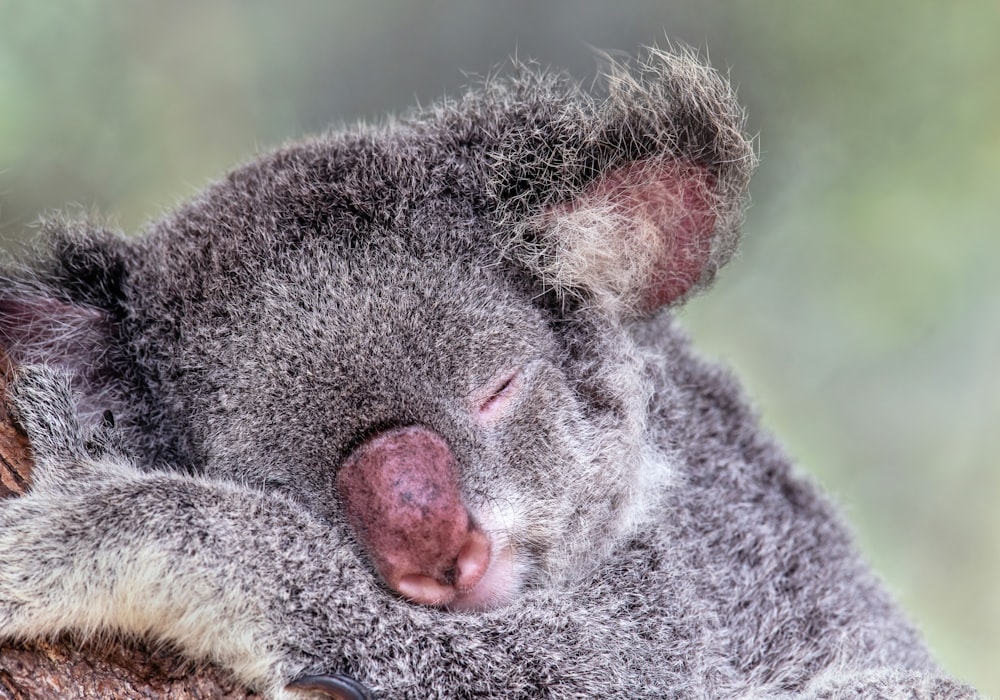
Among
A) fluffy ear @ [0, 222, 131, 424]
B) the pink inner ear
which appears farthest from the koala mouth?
fluffy ear @ [0, 222, 131, 424]

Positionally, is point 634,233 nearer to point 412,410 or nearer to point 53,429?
point 412,410

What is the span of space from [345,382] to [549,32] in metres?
3.60

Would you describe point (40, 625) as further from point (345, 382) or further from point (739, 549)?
point (739, 549)

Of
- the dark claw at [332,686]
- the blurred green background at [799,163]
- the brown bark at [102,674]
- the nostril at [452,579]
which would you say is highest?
the blurred green background at [799,163]

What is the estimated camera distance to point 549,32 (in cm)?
529

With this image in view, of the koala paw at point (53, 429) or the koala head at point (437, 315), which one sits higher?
the koala head at point (437, 315)

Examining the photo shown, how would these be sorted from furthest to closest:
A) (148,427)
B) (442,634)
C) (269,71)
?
(269,71) → (148,427) → (442,634)

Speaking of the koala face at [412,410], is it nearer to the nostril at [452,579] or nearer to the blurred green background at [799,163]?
the nostril at [452,579]

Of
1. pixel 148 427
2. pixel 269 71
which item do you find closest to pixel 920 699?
pixel 148 427

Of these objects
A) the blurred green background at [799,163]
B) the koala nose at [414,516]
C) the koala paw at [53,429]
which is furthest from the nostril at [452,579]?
the blurred green background at [799,163]

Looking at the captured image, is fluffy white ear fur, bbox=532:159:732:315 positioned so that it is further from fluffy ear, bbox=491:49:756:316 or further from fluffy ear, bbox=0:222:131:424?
fluffy ear, bbox=0:222:131:424

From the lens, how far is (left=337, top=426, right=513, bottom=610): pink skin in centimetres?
202

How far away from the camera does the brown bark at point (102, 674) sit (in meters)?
1.71

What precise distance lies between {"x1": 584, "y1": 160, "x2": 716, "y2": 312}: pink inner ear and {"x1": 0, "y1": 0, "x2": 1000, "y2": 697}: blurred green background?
2238 mm
